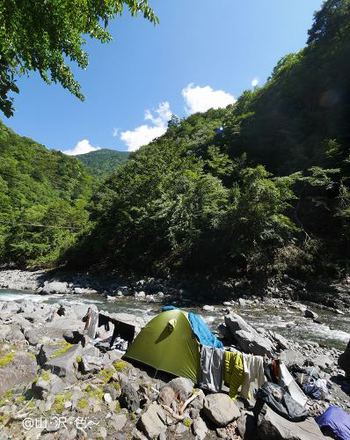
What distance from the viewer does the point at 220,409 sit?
4949mm

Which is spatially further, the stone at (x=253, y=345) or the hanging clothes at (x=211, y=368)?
the stone at (x=253, y=345)

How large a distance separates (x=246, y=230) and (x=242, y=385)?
1446 centimetres

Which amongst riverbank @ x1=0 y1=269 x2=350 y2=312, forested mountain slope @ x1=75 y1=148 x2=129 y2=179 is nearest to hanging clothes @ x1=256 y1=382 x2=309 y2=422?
riverbank @ x1=0 y1=269 x2=350 y2=312

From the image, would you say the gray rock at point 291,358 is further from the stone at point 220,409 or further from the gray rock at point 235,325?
the stone at point 220,409

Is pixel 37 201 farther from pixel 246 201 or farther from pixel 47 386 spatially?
pixel 47 386

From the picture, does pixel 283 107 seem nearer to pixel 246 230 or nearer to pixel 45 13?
pixel 246 230

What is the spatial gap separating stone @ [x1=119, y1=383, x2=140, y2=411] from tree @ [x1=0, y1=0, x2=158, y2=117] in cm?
436

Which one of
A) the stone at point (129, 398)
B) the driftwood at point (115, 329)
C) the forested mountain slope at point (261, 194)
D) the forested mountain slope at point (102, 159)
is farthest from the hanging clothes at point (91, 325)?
the forested mountain slope at point (102, 159)

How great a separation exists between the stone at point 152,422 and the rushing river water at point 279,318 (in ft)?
23.1

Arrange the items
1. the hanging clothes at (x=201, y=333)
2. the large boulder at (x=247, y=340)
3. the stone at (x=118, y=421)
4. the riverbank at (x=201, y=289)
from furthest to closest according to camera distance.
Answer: the riverbank at (x=201, y=289)
the large boulder at (x=247, y=340)
the hanging clothes at (x=201, y=333)
the stone at (x=118, y=421)

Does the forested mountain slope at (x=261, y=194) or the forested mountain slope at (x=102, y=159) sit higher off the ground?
the forested mountain slope at (x=102, y=159)

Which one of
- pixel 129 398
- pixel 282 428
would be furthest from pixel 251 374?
pixel 129 398

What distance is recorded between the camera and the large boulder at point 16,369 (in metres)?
4.88

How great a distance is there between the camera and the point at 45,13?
329 centimetres
